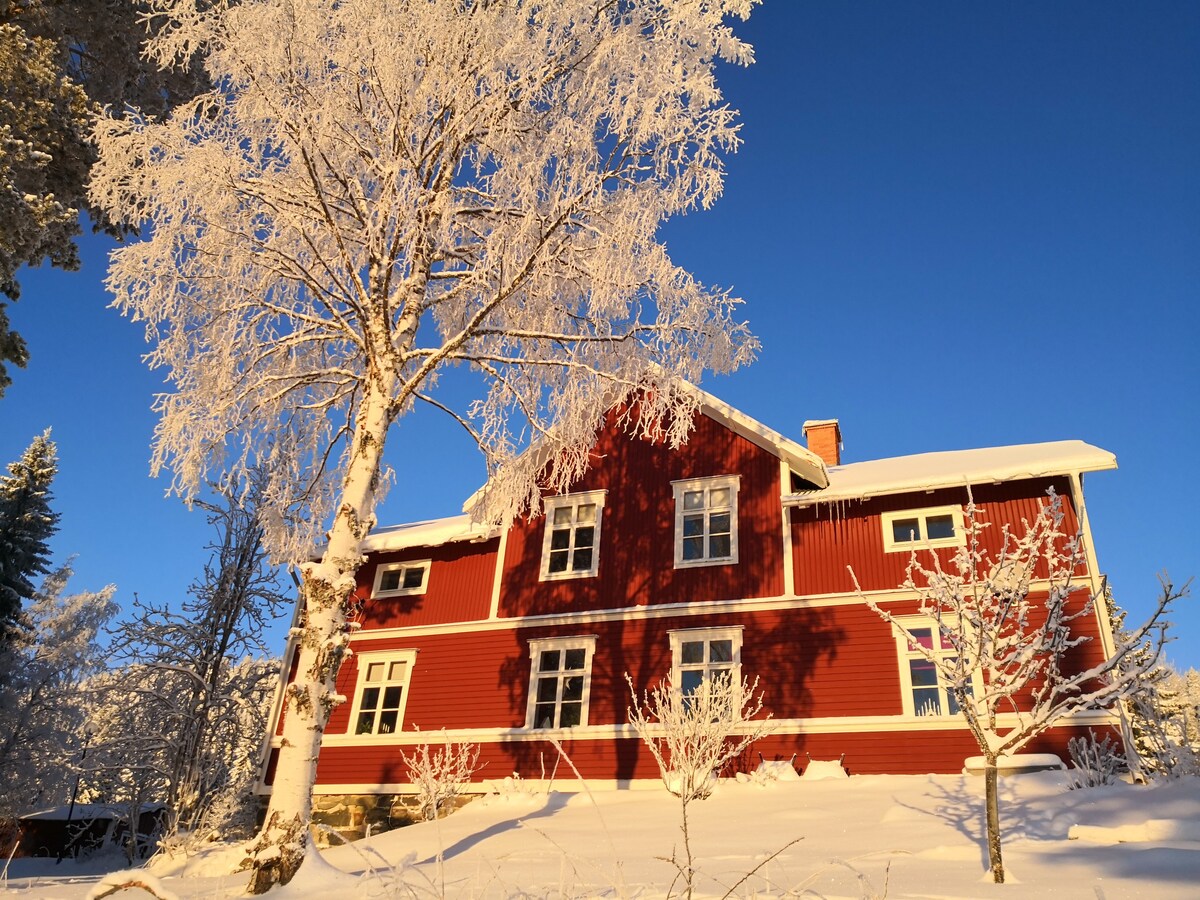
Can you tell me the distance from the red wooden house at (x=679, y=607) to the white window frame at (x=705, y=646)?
4cm

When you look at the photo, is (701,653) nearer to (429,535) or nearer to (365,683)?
(429,535)

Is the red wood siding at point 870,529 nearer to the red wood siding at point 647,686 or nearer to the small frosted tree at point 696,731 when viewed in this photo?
the red wood siding at point 647,686

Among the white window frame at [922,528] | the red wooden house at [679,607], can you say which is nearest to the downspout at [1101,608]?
the red wooden house at [679,607]

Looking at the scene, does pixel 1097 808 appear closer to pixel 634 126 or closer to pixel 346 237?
pixel 634 126

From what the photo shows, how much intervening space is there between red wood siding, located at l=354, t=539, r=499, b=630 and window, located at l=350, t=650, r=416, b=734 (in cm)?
85

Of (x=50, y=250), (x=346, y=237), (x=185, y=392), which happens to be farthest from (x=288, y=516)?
(x=50, y=250)

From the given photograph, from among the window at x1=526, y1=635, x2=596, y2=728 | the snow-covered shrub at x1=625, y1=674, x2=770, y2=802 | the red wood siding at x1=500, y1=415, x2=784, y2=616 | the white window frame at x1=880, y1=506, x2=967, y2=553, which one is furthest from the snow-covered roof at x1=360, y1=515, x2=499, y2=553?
the white window frame at x1=880, y1=506, x2=967, y2=553

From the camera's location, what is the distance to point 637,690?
1652cm

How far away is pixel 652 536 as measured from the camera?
18.0 meters

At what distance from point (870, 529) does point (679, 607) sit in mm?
4212

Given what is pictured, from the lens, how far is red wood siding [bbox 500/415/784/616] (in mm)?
16891

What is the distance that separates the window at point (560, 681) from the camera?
16875 mm

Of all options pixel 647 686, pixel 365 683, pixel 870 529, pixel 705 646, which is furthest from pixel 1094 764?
pixel 365 683

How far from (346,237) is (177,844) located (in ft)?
30.2
